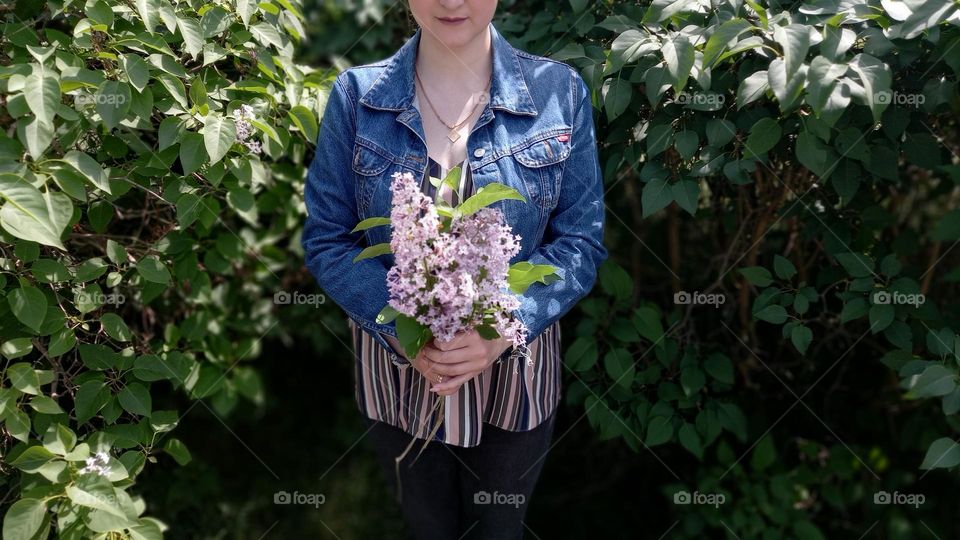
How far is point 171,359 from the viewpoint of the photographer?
202 cm

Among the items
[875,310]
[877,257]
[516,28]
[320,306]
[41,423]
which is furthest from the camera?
[320,306]

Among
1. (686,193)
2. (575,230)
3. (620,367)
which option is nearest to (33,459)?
(575,230)

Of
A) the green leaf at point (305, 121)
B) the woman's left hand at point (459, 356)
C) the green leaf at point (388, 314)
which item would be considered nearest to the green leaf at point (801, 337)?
the woman's left hand at point (459, 356)

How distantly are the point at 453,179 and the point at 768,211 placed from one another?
1.05 m

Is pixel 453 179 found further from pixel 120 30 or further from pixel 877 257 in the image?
pixel 877 257

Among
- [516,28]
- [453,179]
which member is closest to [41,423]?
[453,179]

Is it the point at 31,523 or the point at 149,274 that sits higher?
the point at 149,274

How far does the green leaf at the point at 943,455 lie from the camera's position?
A: 1.73m

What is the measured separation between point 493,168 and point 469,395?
449 millimetres

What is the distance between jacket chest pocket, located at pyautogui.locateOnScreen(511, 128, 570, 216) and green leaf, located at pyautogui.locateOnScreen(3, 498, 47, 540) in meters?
1.09


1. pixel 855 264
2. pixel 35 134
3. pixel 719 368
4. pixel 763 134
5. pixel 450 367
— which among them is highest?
pixel 35 134

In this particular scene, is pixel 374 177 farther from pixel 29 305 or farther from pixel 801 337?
pixel 801 337

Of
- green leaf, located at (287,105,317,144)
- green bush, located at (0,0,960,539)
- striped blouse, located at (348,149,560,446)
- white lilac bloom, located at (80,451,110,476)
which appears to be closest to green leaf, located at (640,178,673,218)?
green bush, located at (0,0,960,539)

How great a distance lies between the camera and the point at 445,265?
1.32 metres
